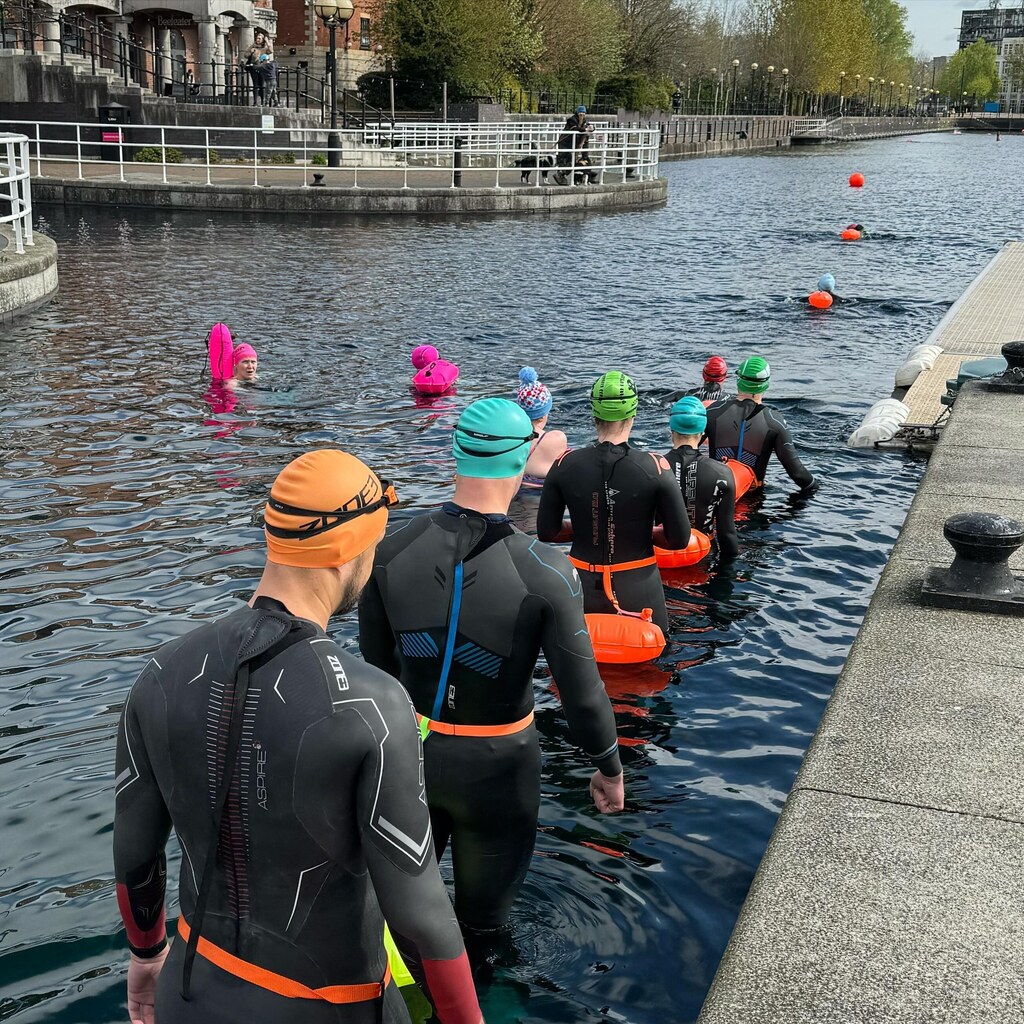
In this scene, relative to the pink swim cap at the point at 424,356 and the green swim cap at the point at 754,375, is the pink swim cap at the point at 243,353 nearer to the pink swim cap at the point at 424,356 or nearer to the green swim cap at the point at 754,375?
the pink swim cap at the point at 424,356

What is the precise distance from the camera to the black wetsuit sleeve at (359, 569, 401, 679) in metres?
4.19

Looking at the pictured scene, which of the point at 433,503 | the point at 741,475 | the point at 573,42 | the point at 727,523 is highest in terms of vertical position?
the point at 573,42

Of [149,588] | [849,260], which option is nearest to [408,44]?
[849,260]

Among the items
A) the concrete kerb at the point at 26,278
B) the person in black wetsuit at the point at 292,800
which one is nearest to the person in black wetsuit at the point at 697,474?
the person in black wetsuit at the point at 292,800

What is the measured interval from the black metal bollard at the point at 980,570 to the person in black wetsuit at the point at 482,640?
293cm

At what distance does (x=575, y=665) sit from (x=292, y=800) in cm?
160

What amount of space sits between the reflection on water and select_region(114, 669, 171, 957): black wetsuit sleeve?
5.76 ft

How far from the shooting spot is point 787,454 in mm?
9914

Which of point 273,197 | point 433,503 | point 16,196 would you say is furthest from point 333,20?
point 433,503

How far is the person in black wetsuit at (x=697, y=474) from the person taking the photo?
8.30 m

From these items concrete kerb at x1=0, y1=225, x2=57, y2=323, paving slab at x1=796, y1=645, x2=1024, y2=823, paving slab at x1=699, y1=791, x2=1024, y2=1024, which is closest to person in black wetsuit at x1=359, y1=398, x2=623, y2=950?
paving slab at x1=699, y1=791, x2=1024, y2=1024

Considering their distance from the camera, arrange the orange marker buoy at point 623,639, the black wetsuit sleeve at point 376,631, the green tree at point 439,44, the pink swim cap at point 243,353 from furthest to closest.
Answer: the green tree at point 439,44 < the pink swim cap at point 243,353 < the orange marker buoy at point 623,639 < the black wetsuit sleeve at point 376,631

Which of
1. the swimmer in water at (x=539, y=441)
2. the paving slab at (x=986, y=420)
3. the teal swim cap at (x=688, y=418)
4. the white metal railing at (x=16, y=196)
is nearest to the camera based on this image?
the teal swim cap at (x=688, y=418)

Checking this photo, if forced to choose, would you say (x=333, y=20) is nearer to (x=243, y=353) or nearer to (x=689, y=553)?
(x=243, y=353)
